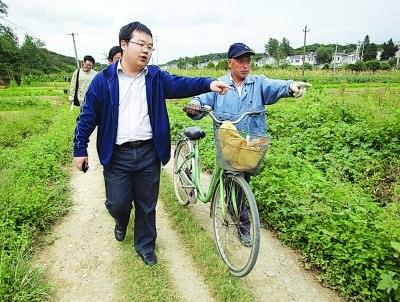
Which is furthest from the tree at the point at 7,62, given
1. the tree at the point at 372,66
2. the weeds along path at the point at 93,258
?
the tree at the point at 372,66

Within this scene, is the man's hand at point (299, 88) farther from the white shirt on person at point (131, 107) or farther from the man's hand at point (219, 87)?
the white shirt on person at point (131, 107)

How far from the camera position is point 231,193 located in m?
2.99

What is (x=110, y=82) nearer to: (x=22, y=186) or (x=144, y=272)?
(x=144, y=272)

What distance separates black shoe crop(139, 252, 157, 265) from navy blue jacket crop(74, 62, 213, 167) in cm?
111

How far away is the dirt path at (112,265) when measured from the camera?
9.09ft

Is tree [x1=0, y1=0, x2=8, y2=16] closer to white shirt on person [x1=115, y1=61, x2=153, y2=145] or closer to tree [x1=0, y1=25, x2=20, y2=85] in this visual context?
tree [x1=0, y1=25, x2=20, y2=85]

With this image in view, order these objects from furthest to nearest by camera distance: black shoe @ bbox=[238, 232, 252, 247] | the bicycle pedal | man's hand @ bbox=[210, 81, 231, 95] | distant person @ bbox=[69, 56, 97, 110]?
distant person @ bbox=[69, 56, 97, 110]
the bicycle pedal
black shoe @ bbox=[238, 232, 252, 247]
man's hand @ bbox=[210, 81, 231, 95]

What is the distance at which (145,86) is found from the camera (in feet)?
8.86

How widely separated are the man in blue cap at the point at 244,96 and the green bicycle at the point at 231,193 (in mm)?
96

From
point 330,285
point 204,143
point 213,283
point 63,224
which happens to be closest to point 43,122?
point 204,143

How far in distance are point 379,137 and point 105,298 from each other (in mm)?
5407

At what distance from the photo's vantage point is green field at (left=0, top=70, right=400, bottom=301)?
106 inches

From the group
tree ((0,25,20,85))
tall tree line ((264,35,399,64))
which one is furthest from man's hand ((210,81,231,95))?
tall tree line ((264,35,399,64))

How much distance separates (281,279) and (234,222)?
2.43ft
